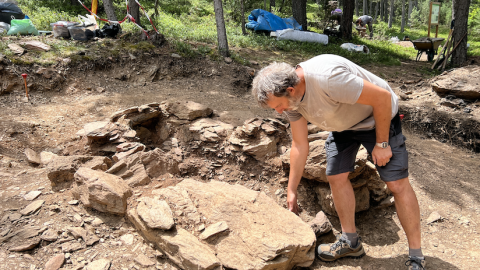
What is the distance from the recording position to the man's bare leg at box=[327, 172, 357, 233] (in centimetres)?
250

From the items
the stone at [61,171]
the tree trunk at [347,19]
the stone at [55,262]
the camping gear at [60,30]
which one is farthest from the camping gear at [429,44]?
the stone at [55,262]

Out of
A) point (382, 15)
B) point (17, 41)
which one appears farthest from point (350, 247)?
point (382, 15)

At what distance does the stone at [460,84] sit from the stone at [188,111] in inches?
208

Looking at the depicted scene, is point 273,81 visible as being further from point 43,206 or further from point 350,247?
point 43,206

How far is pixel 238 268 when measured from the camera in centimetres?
230

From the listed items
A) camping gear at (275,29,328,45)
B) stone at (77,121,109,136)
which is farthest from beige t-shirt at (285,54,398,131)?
camping gear at (275,29,328,45)

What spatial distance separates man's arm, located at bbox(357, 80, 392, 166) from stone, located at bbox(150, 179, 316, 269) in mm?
927

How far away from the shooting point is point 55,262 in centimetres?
234

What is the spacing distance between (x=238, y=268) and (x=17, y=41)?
25.3 feet

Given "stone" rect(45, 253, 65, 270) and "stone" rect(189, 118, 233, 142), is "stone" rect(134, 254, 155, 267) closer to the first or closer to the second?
"stone" rect(45, 253, 65, 270)

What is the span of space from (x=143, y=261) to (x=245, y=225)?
86cm

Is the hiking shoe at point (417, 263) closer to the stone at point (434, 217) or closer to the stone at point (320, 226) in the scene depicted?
the stone at point (320, 226)

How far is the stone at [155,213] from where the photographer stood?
251 centimetres

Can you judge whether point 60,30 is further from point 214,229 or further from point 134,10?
point 214,229
